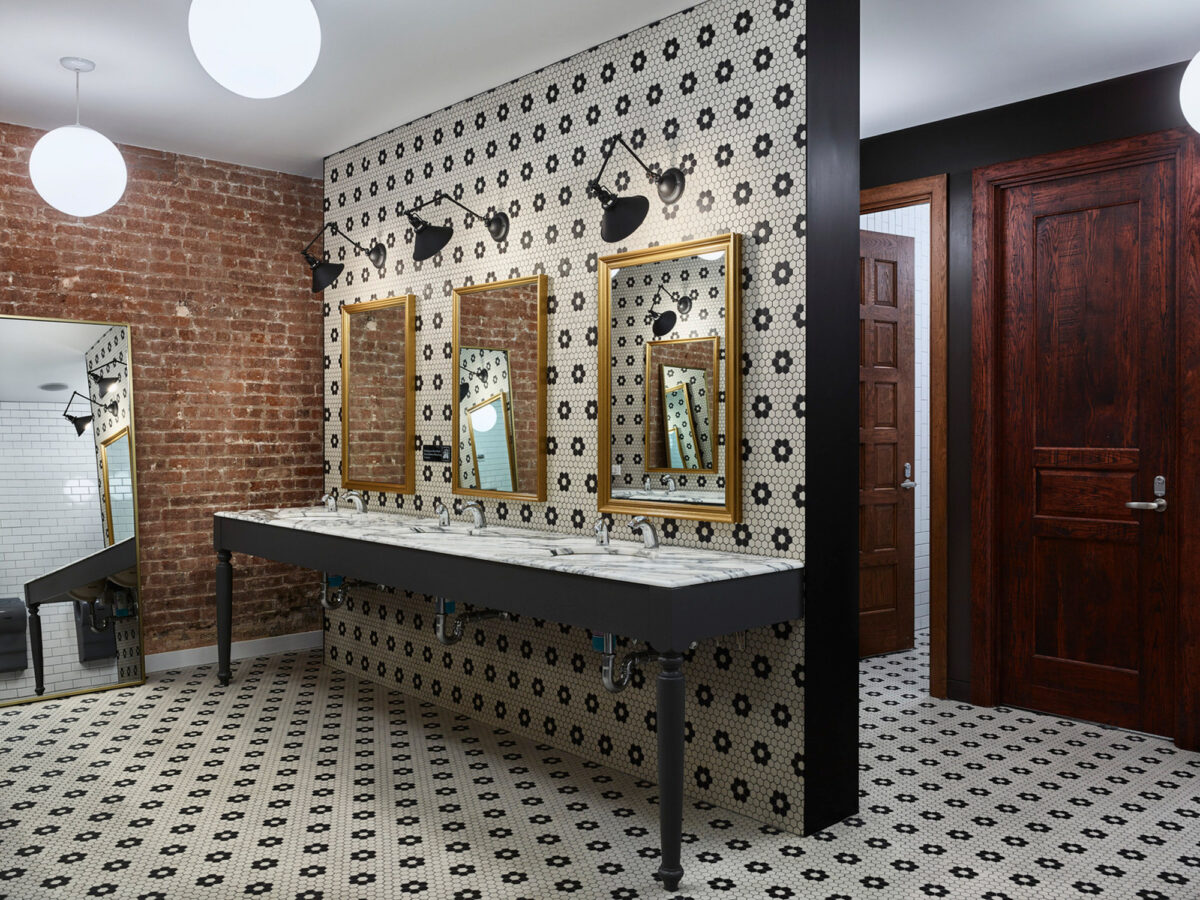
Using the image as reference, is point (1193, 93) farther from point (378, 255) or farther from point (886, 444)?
point (378, 255)

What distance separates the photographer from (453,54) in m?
4.13

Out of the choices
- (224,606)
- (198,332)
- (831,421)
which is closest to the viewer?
(831,421)

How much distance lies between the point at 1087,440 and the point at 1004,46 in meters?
1.87

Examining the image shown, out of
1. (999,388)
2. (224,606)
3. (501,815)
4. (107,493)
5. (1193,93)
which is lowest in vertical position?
(501,815)

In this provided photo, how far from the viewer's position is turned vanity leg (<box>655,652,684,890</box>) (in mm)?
2873

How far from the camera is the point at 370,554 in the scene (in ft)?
13.8

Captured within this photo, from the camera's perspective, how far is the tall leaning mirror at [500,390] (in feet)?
14.0

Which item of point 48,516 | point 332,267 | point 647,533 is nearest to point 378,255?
point 332,267

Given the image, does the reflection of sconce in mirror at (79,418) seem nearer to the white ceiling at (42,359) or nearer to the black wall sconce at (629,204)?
the white ceiling at (42,359)

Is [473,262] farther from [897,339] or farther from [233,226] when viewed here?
[897,339]

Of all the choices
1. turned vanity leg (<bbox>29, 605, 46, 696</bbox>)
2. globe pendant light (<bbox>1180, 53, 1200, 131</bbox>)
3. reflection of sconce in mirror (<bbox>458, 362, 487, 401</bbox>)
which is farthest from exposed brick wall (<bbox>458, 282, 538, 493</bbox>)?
turned vanity leg (<bbox>29, 605, 46, 696</bbox>)

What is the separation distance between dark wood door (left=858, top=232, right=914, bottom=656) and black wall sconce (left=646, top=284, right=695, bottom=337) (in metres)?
2.28

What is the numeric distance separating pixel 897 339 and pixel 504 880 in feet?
13.6

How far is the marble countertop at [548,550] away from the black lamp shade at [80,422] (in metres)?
0.94
